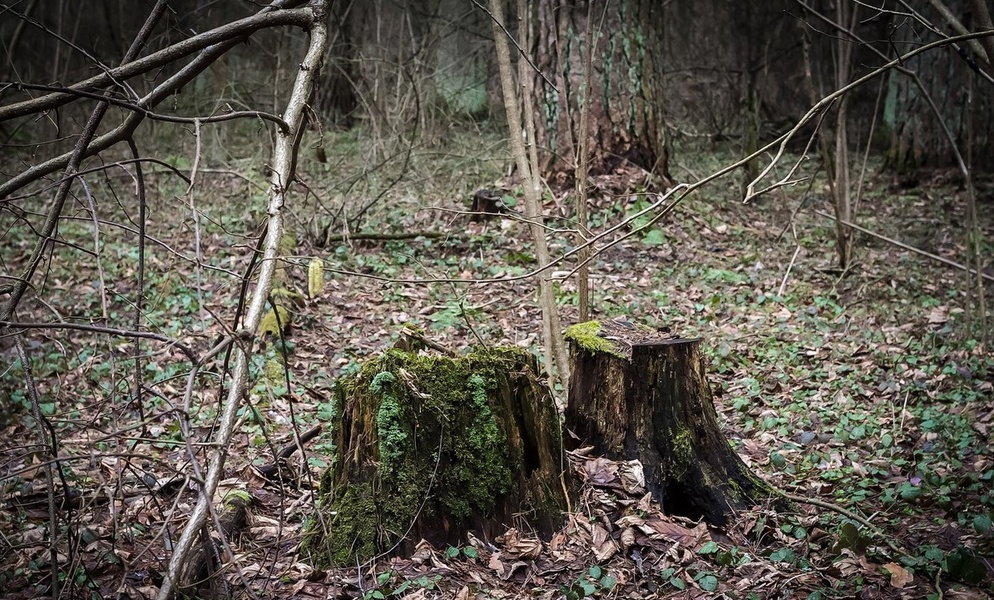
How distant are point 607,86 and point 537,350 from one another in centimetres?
392

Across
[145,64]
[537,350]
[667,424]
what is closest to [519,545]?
[667,424]

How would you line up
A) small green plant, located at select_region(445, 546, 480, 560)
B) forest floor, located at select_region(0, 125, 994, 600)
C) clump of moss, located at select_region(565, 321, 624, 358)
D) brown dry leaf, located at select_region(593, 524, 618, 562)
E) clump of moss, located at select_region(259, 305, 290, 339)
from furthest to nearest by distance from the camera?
clump of moss, located at select_region(259, 305, 290, 339) < clump of moss, located at select_region(565, 321, 624, 358) < brown dry leaf, located at select_region(593, 524, 618, 562) < small green plant, located at select_region(445, 546, 480, 560) < forest floor, located at select_region(0, 125, 994, 600)

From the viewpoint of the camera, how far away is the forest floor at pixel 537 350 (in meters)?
3.24

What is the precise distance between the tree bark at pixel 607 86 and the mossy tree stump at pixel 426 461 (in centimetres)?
541

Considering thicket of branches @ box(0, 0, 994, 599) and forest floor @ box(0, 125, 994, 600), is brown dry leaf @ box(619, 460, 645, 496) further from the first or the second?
thicket of branches @ box(0, 0, 994, 599)

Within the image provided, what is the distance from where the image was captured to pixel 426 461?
3416 millimetres

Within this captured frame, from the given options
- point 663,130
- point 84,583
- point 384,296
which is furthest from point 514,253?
point 84,583

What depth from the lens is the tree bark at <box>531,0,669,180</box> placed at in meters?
8.46

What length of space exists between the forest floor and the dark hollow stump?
160mm

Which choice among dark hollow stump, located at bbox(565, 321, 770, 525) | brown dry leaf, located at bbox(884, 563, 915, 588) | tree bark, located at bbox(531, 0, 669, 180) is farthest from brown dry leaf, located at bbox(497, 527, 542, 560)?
tree bark, located at bbox(531, 0, 669, 180)

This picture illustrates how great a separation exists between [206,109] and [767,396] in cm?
914

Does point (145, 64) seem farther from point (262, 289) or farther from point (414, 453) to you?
point (414, 453)

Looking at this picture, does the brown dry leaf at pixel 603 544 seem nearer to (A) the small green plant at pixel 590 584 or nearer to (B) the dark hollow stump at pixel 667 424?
(A) the small green plant at pixel 590 584

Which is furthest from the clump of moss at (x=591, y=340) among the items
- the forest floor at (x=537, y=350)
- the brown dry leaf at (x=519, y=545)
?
the brown dry leaf at (x=519, y=545)
